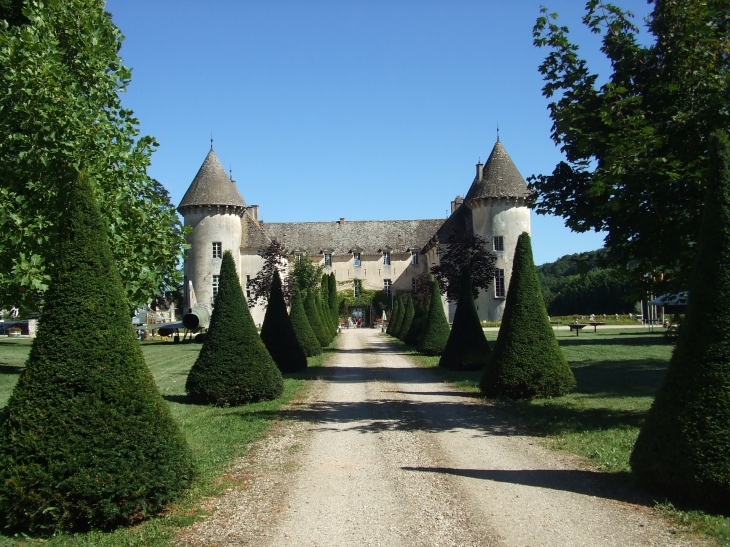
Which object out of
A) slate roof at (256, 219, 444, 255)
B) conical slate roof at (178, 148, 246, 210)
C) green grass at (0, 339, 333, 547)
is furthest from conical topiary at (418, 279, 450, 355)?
slate roof at (256, 219, 444, 255)

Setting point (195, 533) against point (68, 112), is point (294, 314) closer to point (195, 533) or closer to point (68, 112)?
point (68, 112)

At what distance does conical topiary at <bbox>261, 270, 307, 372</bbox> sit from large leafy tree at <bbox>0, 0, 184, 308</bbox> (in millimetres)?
2990

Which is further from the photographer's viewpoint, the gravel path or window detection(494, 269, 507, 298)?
window detection(494, 269, 507, 298)

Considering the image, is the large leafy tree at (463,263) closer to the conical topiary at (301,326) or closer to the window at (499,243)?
the conical topiary at (301,326)

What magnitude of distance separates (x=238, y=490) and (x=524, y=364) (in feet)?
22.9

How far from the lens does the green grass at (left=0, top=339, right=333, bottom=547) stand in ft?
16.8

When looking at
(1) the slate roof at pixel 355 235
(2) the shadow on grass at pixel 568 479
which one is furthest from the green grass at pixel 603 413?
(1) the slate roof at pixel 355 235

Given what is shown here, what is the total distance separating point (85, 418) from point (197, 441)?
3.48 metres

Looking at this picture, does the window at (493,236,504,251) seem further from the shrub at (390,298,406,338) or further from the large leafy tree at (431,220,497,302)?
the large leafy tree at (431,220,497,302)

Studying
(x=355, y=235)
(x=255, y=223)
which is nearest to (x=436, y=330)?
(x=255, y=223)

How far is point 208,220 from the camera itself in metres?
51.3

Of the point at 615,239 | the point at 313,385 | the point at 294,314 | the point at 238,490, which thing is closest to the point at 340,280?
the point at 294,314

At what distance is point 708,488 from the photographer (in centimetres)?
547

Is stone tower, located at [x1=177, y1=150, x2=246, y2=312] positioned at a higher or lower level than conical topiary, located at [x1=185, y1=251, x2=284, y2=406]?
higher
